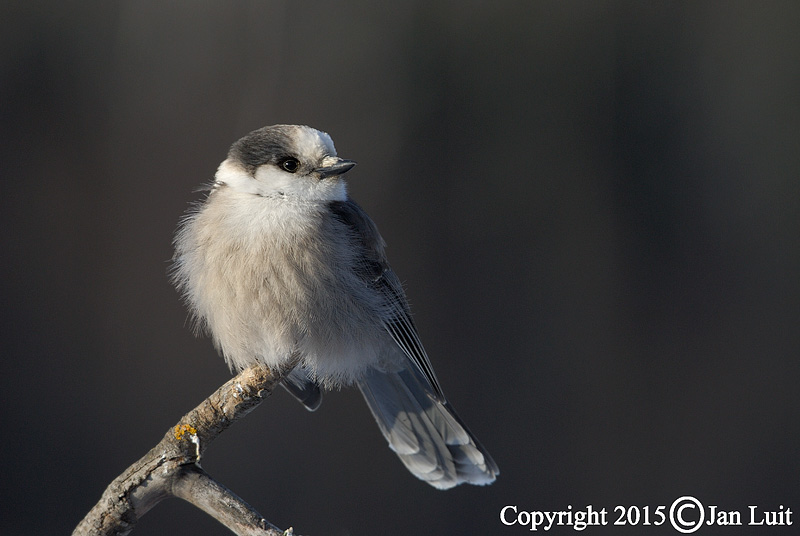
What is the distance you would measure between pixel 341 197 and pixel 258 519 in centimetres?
87

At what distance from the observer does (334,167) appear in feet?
5.94

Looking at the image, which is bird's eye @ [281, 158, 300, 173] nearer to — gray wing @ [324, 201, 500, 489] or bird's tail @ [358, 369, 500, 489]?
gray wing @ [324, 201, 500, 489]

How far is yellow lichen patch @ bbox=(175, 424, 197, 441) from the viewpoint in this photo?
1.56 meters

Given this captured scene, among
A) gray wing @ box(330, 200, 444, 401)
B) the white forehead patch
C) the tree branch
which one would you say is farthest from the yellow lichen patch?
the white forehead patch

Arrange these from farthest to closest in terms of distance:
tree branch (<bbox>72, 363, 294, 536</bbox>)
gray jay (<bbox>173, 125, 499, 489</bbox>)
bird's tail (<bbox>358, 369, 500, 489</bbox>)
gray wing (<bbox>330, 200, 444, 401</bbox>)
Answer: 1. bird's tail (<bbox>358, 369, 500, 489</bbox>)
2. gray wing (<bbox>330, 200, 444, 401</bbox>)
3. gray jay (<bbox>173, 125, 499, 489</bbox>)
4. tree branch (<bbox>72, 363, 294, 536</bbox>)

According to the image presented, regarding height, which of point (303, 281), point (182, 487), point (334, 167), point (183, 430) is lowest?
point (182, 487)

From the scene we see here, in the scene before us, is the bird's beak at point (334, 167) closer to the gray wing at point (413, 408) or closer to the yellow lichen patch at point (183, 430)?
the gray wing at point (413, 408)

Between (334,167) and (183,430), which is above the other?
(334,167)

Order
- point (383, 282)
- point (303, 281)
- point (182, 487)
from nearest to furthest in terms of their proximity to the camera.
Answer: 1. point (182, 487)
2. point (303, 281)
3. point (383, 282)

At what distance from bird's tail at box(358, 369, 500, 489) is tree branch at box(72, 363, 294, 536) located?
625 mm

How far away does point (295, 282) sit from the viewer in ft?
5.85

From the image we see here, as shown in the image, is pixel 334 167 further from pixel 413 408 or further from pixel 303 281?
pixel 413 408

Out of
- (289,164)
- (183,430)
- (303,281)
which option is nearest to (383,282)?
(303,281)

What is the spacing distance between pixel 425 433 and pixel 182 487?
81 cm
